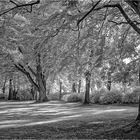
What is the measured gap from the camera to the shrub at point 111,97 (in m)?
29.3

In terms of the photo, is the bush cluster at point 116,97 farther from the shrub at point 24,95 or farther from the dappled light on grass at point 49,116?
the shrub at point 24,95

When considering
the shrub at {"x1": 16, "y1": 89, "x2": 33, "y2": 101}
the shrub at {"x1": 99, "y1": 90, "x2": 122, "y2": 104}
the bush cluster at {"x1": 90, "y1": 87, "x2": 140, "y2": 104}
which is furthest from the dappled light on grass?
the shrub at {"x1": 16, "y1": 89, "x2": 33, "y2": 101}

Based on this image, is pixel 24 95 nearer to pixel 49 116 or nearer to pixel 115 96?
pixel 115 96

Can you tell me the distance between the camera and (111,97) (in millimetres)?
29656

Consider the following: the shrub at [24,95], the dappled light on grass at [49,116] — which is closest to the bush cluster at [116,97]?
the dappled light on grass at [49,116]

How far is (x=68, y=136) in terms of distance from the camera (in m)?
9.77

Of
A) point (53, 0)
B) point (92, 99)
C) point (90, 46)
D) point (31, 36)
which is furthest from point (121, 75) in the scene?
point (92, 99)

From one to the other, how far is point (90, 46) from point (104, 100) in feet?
55.9

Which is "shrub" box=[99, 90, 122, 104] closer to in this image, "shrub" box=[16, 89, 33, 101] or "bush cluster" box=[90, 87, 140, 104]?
"bush cluster" box=[90, 87, 140, 104]

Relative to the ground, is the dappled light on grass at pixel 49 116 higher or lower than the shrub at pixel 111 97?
lower

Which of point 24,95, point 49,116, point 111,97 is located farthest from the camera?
point 24,95

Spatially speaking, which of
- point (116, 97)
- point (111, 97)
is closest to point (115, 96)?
point (116, 97)

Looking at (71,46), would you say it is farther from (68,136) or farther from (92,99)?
(92,99)

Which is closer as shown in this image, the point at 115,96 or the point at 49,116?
the point at 49,116
